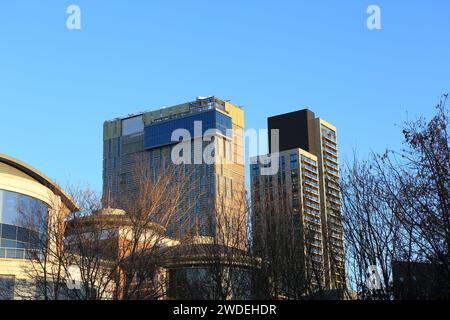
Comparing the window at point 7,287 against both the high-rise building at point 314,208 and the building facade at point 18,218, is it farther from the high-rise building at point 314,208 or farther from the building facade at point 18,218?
the high-rise building at point 314,208

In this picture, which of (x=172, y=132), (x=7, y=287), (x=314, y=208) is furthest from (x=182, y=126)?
Result: (x=314, y=208)

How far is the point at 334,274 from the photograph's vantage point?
22.2 m

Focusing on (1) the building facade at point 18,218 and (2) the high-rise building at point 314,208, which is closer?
(2) the high-rise building at point 314,208

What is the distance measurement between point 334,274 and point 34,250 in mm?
14088

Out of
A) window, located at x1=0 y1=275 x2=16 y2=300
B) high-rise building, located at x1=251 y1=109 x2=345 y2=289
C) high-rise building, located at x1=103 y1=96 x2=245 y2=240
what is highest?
high-rise building, located at x1=103 y1=96 x2=245 y2=240

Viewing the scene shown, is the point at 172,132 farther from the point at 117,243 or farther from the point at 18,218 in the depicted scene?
the point at 117,243

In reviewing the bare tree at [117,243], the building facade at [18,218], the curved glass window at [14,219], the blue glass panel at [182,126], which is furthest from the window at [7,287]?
the blue glass panel at [182,126]

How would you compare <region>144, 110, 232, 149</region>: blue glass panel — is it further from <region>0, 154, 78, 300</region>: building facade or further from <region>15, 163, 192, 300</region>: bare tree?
<region>15, 163, 192, 300</region>: bare tree

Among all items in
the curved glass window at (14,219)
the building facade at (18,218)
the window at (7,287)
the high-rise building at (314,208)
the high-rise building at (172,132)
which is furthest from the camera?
the high-rise building at (172,132)

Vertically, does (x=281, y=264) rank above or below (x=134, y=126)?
below

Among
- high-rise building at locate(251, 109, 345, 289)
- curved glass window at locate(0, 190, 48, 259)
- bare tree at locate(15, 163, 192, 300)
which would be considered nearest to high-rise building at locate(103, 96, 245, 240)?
curved glass window at locate(0, 190, 48, 259)
